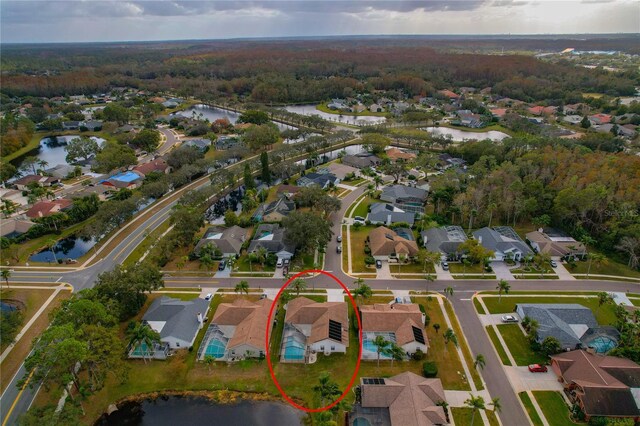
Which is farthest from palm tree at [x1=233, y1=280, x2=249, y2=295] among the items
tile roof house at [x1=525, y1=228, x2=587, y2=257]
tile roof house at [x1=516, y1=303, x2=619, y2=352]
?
tile roof house at [x1=525, y1=228, x2=587, y2=257]

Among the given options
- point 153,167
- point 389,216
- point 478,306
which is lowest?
point 478,306

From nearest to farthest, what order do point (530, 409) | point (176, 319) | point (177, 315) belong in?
1. point (530, 409)
2. point (176, 319)
3. point (177, 315)

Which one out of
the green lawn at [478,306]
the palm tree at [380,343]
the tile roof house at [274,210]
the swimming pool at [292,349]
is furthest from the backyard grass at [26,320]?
the green lawn at [478,306]

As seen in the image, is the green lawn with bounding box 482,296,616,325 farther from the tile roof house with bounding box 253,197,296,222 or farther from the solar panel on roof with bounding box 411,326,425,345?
the tile roof house with bounding box 253,197,296,222

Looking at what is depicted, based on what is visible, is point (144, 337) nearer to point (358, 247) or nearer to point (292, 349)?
point (292, 349)

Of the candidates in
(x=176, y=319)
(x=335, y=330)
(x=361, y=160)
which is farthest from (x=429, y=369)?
(x=361, y=160)

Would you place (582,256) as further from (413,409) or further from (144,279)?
(144,279)

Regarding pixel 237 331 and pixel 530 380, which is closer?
pixel 530 380

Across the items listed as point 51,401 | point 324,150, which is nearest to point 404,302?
point 51,401
